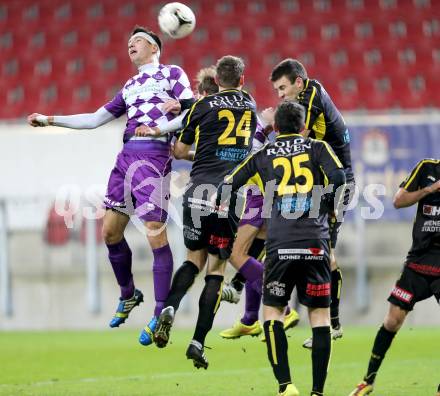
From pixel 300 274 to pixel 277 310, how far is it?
286mm

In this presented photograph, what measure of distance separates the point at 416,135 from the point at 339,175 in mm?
9817

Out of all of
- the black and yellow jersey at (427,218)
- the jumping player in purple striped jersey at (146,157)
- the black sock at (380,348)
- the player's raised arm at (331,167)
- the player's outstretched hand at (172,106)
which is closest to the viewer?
the player's raised arm at (331,167)

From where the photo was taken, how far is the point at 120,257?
7.65 metres

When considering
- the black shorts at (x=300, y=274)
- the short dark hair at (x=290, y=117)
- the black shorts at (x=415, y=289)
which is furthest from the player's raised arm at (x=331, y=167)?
the black shorts at (x=415, y=289)

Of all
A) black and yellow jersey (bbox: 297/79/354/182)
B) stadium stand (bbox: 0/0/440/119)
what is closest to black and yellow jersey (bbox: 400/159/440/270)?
black and yellow jersey (bbox: 297/79/354/182)

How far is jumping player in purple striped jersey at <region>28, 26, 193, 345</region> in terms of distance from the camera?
7324 millimetres

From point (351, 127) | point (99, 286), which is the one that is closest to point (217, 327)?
point (99, 286)

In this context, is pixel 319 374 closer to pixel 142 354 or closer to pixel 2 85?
pixel 142 354

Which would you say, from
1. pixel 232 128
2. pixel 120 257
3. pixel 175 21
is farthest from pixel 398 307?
pixel 175 21

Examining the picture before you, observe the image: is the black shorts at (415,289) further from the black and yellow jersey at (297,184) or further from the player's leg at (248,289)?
the player's leg at (248,289)

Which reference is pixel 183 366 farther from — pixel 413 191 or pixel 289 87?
pixel 413 191

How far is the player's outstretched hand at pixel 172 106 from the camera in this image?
23.5 ft

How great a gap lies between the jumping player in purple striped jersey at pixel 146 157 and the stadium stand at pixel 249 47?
10.7 m

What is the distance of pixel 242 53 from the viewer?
19516 mm
